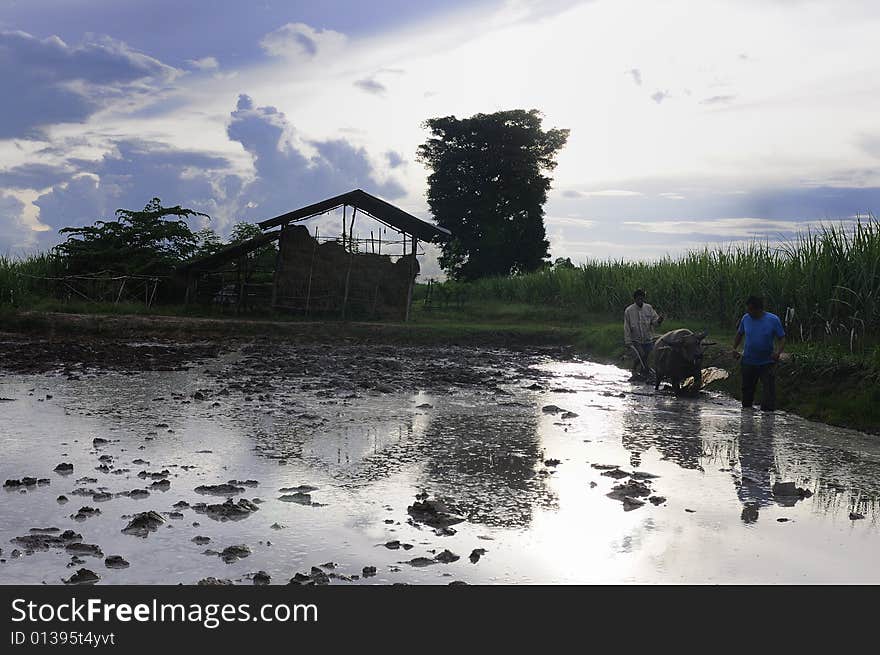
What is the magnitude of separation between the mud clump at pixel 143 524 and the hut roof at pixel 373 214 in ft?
68.1

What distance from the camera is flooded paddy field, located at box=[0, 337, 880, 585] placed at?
4754mm

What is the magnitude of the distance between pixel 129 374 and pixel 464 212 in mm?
35330

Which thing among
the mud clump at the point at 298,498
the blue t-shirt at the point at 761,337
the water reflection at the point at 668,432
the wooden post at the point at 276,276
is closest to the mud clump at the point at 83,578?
the mud clump at the point at 298,498

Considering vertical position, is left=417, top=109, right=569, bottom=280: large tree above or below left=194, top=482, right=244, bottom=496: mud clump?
above

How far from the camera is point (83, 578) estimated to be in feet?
14.3

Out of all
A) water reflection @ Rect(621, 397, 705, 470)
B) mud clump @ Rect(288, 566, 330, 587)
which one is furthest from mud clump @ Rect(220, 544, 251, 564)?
water reflection @ Rect(621, 397, 705, 470)

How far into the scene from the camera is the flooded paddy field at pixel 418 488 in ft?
15.6

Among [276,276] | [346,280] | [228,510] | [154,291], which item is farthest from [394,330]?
[228,510]

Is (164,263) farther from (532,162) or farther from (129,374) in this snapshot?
(532,162)

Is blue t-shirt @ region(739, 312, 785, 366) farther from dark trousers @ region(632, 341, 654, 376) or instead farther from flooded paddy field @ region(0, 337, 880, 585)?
dark trousers @ region(632, 341, 654, 376)

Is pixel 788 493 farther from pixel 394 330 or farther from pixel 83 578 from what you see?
pixel 394 330

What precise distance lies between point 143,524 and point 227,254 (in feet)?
75.9

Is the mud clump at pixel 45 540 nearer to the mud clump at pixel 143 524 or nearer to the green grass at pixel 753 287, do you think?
the mud clump at pixel 143 524

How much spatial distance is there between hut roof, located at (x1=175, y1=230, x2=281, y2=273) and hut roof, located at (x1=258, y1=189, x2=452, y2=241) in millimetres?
426
